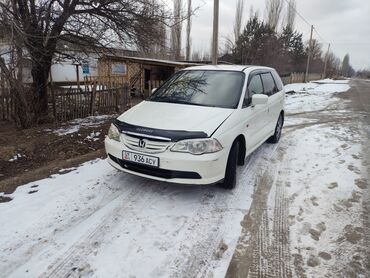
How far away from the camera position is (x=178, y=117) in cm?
411

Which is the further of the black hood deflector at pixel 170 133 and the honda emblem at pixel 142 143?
the honda emblem at pixel 142 143

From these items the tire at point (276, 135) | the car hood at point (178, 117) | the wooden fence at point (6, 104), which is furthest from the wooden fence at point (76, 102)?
the tire at point (276, 135)

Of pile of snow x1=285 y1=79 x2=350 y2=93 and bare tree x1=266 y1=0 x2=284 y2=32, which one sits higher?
bare tree x1=266 y1=0 x2=284 y2=32

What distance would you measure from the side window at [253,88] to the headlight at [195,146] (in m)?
1.32

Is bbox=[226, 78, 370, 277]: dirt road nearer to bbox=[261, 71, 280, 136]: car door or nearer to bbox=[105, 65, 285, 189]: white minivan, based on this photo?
bbox=[261, 71, 280, 136]: car door

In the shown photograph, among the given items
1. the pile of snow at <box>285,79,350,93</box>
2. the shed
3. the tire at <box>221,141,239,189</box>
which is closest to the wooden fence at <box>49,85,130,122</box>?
the tire at <box>221,141,239,189</box>

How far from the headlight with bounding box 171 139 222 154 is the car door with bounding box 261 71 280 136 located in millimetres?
2397

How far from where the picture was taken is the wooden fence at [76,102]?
25.6 feet

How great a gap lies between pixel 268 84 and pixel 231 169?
9.10 ft

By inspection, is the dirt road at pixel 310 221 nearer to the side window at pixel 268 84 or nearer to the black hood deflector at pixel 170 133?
the black hood deflector at pixel 170 133

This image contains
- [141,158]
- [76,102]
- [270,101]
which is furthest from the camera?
[76,102]

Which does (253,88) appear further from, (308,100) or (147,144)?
(308,100)

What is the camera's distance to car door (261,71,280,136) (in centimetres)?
594

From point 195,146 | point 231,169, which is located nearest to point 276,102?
point 231,169
